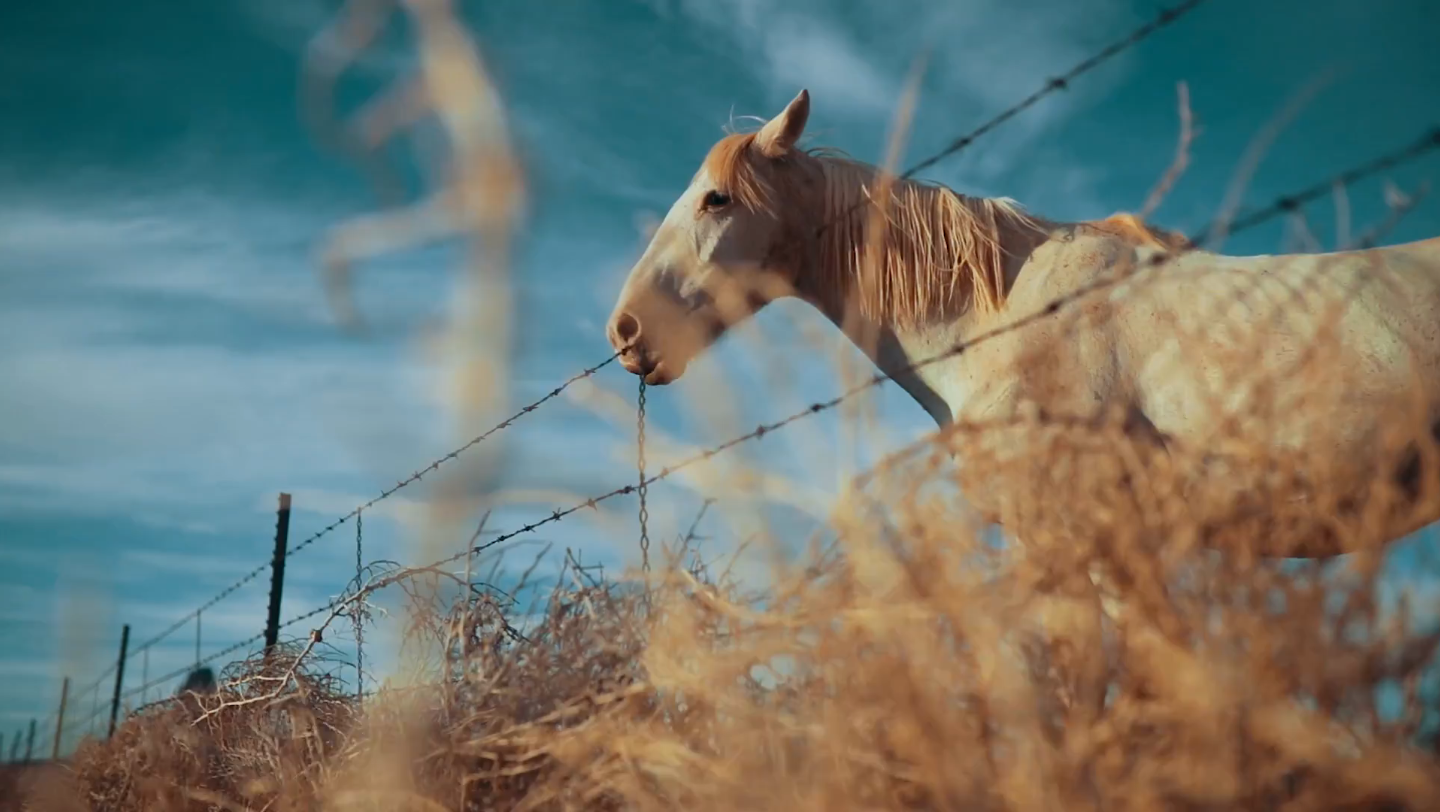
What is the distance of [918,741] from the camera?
1447mm

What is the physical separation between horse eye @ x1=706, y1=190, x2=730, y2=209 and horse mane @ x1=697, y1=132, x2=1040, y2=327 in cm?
3

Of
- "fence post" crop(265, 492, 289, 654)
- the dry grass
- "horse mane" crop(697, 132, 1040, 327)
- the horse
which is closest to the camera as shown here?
the dry grass

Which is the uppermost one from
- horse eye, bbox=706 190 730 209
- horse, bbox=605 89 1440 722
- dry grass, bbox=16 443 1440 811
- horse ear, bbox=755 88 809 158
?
horse ear, bbox=755 88 809 158

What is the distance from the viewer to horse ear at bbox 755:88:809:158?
12.3 ft

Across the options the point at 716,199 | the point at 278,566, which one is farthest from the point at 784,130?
the point at 278,566

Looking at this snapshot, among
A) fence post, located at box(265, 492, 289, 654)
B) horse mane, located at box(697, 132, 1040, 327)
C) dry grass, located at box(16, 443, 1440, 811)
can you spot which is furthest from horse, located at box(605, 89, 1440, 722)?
fence post, located at box(265, 492, 289, 654)

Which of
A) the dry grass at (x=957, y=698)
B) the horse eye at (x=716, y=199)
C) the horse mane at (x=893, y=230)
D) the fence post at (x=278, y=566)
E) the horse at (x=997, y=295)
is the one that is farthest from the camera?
the fence post at (x=278, y=566)

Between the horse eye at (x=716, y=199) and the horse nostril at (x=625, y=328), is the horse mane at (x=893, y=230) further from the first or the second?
the horse nostril at (x=625, y=328)

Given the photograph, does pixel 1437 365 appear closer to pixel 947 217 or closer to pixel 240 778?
pixel 947 217

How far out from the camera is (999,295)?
11.4ft

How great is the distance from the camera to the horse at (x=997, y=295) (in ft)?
9.81

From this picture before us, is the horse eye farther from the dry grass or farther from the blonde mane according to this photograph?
the dry grass

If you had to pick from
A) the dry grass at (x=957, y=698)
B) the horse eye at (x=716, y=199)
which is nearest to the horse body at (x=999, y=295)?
the horse eye at (x=716, y=199)

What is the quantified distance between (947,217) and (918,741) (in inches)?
95.9
